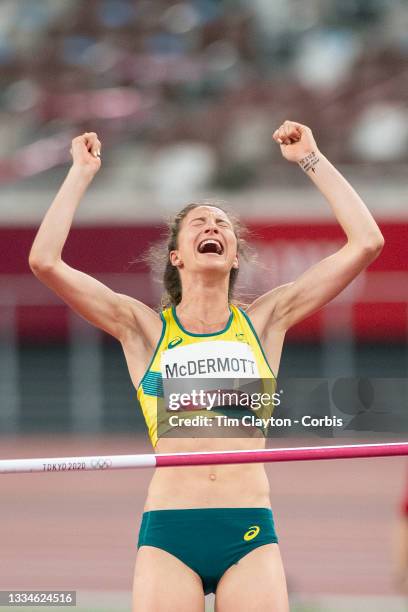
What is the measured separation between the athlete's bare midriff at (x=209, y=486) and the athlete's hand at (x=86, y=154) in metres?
0.93

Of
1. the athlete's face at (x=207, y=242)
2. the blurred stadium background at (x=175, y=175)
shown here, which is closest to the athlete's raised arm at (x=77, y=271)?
the athlete's face at (x=207, y=242)

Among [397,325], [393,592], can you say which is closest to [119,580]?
[393,592]

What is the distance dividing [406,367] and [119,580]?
6.12 m

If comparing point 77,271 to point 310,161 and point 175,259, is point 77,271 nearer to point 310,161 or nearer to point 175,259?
point 175,259

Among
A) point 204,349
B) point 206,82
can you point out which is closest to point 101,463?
point 204,349

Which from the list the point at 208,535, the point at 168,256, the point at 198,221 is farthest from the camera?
the point at 168,256

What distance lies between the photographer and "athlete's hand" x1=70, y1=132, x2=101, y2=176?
412cm

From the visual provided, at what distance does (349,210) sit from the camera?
411 cm

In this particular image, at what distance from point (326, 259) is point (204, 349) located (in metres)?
0.48

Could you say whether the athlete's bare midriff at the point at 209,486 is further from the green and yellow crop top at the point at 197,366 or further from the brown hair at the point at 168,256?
the brown hair at the point at 168,256

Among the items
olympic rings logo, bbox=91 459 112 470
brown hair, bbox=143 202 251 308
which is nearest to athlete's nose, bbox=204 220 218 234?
brown hair, bbox=143 202 251 308

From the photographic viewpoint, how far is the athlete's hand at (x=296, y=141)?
4.21 metres

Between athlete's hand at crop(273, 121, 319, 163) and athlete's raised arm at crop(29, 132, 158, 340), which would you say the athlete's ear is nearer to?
athlete's raised arm at crop(29, 132, 158, 340)

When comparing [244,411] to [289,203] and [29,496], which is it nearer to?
[29,496]
